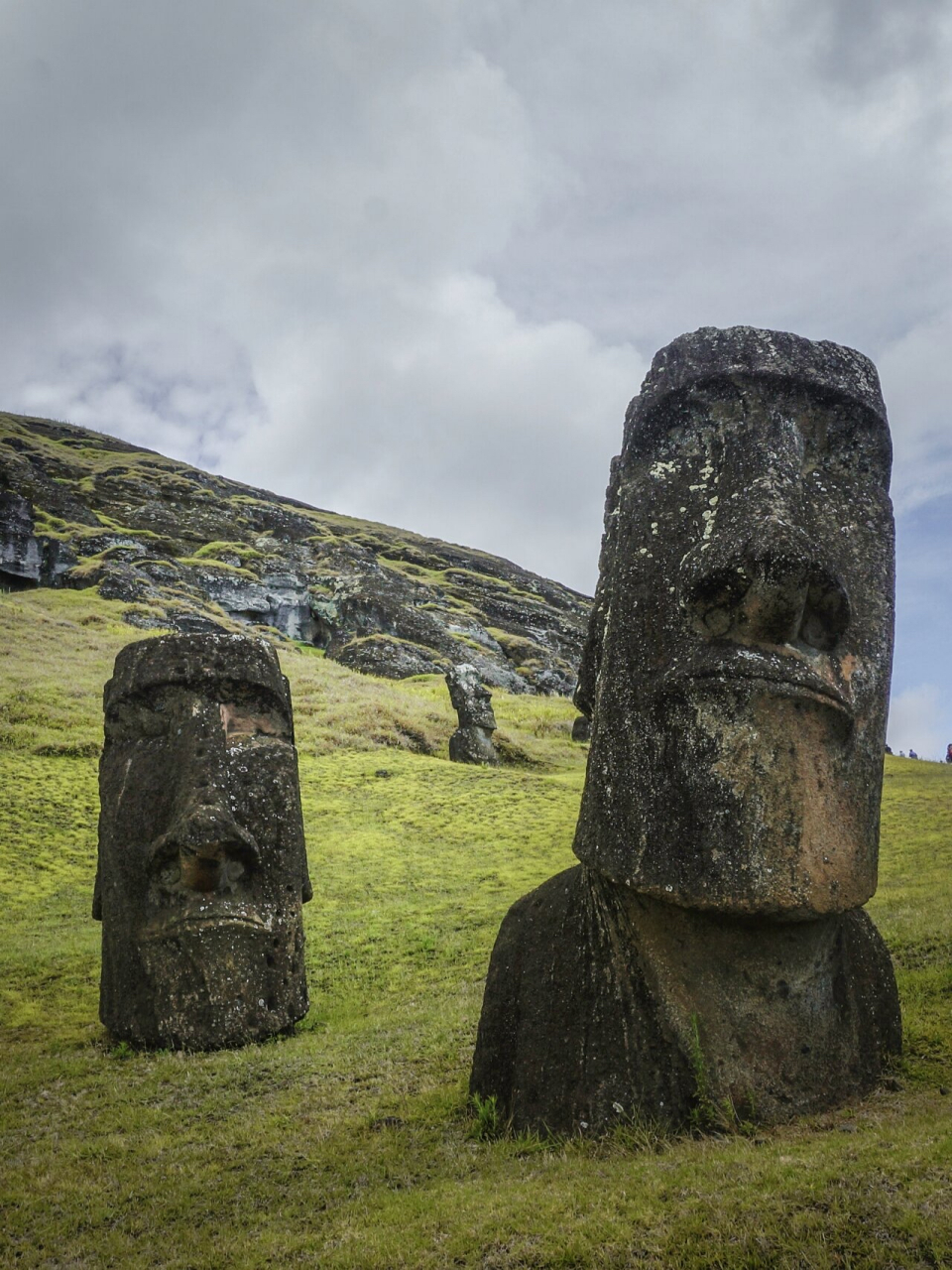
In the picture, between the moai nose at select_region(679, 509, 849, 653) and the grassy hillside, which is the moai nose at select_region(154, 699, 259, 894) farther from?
the moai nose at select_region(679, 509, 849, 653)

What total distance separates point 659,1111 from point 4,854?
1436 cm

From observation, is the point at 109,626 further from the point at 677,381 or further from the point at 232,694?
the point at 677,381

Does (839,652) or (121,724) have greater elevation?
(839,652)

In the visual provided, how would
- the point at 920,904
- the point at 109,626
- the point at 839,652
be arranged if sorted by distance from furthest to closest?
the point at 109,626
the point at 920,904
the point at 839,652

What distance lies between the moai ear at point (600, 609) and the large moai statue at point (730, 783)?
28 centimetres

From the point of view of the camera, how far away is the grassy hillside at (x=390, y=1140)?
10.8ft

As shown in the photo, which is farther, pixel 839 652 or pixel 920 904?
pixel 920 904

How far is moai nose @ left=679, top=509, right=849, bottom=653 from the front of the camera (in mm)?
4742

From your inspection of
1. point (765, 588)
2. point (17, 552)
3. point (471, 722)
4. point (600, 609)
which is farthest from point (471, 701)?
point (17, 552)

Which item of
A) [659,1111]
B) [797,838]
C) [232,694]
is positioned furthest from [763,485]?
[232,694]

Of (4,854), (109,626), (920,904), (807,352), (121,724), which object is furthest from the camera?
(109,626)

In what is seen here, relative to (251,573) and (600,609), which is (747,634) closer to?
(600,609)

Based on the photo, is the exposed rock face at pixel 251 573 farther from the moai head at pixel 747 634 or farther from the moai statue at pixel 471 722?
the moai head at pixel 747 634

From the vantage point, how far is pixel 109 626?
137 feet
